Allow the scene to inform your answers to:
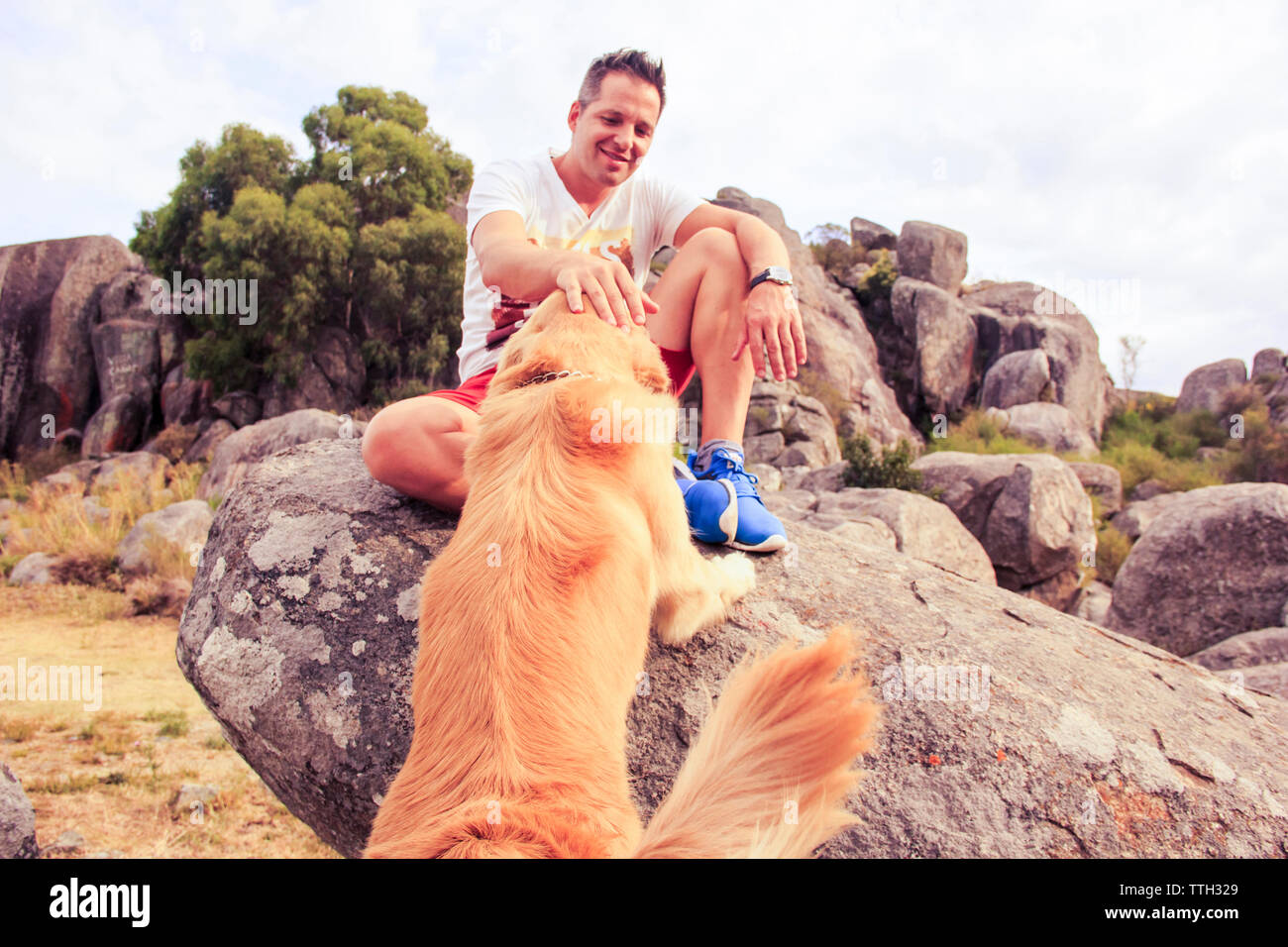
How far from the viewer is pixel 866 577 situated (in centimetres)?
329

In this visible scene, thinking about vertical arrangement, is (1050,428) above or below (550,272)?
above

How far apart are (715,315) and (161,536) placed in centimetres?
1068

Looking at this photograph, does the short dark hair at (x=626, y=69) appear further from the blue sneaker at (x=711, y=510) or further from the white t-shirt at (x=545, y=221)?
the blue sneaker at (x=711, y=510)

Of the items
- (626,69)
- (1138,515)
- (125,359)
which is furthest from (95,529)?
(1138,515)

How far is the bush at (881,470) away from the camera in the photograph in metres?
16.4

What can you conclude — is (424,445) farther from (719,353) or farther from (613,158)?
(613,158)

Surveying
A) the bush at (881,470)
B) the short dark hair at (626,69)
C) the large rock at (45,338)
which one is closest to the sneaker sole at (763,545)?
the short dark hair at (626,69)

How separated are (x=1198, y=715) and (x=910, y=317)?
28.9 metres

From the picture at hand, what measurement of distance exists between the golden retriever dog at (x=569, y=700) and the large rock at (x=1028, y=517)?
1347 cm

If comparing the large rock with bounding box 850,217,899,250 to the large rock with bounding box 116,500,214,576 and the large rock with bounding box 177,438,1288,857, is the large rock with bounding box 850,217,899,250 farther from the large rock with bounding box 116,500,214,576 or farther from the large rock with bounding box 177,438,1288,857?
the large rock with bounding box 177,438,1288,857

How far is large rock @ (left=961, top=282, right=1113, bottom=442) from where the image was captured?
27.4 metres

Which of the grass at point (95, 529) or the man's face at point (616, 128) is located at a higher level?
the man's face at point (616, 128)

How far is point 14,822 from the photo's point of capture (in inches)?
134
